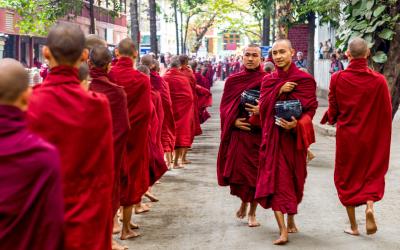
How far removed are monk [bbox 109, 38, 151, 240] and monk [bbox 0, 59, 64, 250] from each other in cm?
421

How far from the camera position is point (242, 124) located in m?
9.04

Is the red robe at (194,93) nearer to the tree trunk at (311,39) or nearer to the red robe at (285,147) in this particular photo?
the red robe at (285,147)

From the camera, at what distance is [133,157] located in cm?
834

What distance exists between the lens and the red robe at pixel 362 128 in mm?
8344

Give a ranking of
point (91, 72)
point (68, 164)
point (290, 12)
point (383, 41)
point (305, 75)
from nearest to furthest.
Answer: point (68, 164), point (91, 72), point (305, 75), point (383, 41), point (290, 12)

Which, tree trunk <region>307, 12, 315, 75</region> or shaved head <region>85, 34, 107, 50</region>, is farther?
tree trunk <region>307, 12, 315, 75</region>

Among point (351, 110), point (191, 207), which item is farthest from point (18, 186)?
point (191, 207)

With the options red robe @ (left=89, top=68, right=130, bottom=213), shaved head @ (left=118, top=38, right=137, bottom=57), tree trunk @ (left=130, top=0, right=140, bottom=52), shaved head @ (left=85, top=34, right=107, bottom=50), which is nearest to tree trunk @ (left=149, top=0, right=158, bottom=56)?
tree trunk @ (left=130, top=0, right=140, bottom=52)

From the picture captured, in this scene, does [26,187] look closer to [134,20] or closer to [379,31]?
[379,31]

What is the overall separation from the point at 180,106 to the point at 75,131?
34.4 ft

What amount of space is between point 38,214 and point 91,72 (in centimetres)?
340

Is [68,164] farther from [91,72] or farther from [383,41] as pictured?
[383,41]

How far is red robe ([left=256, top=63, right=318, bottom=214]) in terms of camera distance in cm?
818

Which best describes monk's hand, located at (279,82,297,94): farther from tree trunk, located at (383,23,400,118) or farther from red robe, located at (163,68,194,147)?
red robe, located at (163,68,194,147)
